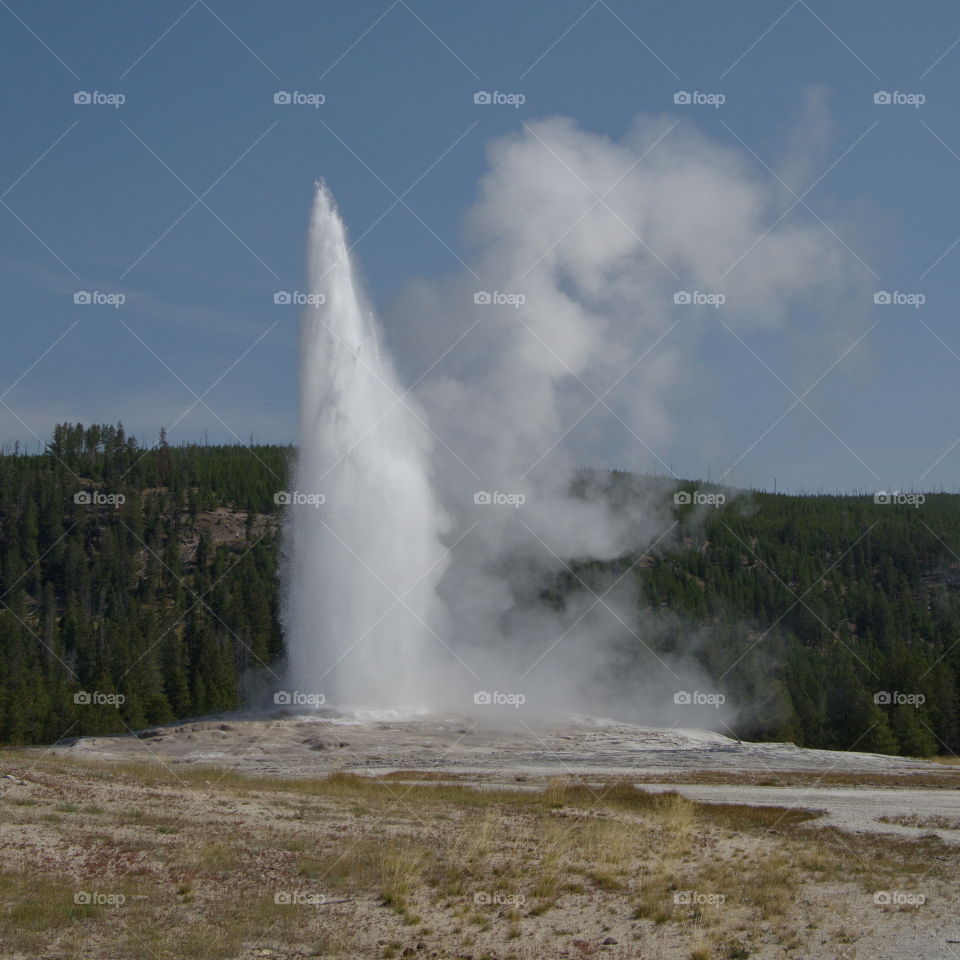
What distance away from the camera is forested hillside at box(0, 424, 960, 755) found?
64.2 m

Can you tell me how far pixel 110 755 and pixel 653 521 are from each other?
234 feet

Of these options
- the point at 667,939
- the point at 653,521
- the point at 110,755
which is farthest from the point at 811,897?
the point at 653,521

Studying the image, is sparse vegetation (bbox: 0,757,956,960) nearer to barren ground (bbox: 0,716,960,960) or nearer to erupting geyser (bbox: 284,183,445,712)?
barren ground (bbox: 0,716,960,960)

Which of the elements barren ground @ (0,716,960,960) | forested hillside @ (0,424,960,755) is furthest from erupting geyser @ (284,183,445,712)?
forested hillside @ (0,424,960,755)

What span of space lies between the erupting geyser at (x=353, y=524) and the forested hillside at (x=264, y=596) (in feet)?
54.1

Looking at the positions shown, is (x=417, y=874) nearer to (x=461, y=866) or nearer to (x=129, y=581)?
(x=461, y=866)

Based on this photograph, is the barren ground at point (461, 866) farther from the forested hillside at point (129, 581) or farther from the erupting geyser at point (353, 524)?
the forested hillside at point (129, 581)

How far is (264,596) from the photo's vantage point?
92.9 metres

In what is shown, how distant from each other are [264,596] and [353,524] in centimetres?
5471

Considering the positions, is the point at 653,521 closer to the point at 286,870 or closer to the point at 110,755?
the point at 110,755

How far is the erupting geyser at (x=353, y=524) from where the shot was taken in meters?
39.6

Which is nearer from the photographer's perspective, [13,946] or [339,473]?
[13,946]

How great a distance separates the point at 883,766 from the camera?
38.2 m

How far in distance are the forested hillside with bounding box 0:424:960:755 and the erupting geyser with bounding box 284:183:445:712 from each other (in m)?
16.5
